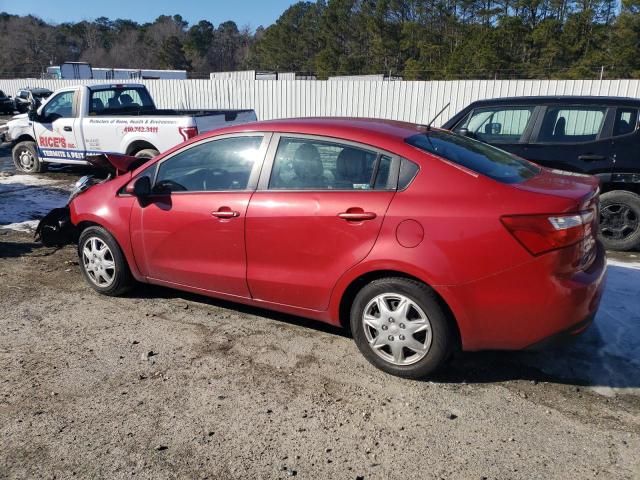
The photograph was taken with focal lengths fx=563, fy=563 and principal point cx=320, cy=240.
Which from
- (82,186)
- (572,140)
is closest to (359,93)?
(572,140)

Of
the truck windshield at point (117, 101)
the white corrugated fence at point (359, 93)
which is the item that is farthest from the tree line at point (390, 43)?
the truck windshield at point (117, 101)

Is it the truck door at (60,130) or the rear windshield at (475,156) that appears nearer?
the rear windshield at (475,156)

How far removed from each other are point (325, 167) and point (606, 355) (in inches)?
91.3

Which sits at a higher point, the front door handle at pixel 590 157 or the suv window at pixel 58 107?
the suv window at pixel 58 107

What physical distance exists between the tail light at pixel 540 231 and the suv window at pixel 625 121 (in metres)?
3.71

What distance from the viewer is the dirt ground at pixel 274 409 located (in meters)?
2.85

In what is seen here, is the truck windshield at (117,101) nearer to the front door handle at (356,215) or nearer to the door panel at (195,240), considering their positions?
the door panel at (195,240)

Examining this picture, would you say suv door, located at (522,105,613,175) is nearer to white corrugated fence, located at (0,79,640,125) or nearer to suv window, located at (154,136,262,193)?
suv window, located at (154,136,262,193)

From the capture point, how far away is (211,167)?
4301 millimetres

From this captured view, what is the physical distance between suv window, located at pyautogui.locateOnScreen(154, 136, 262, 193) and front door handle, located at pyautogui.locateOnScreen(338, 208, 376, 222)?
2.89 feet

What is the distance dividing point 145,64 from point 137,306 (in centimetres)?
8976

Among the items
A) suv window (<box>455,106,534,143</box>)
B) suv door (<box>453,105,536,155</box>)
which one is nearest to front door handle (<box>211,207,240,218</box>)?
suv door (<box>453,105,536,155</box>)

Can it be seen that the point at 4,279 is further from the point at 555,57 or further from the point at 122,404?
the point at 555,57

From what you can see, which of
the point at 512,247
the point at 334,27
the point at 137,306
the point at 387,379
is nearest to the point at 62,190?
the point at 137,306
